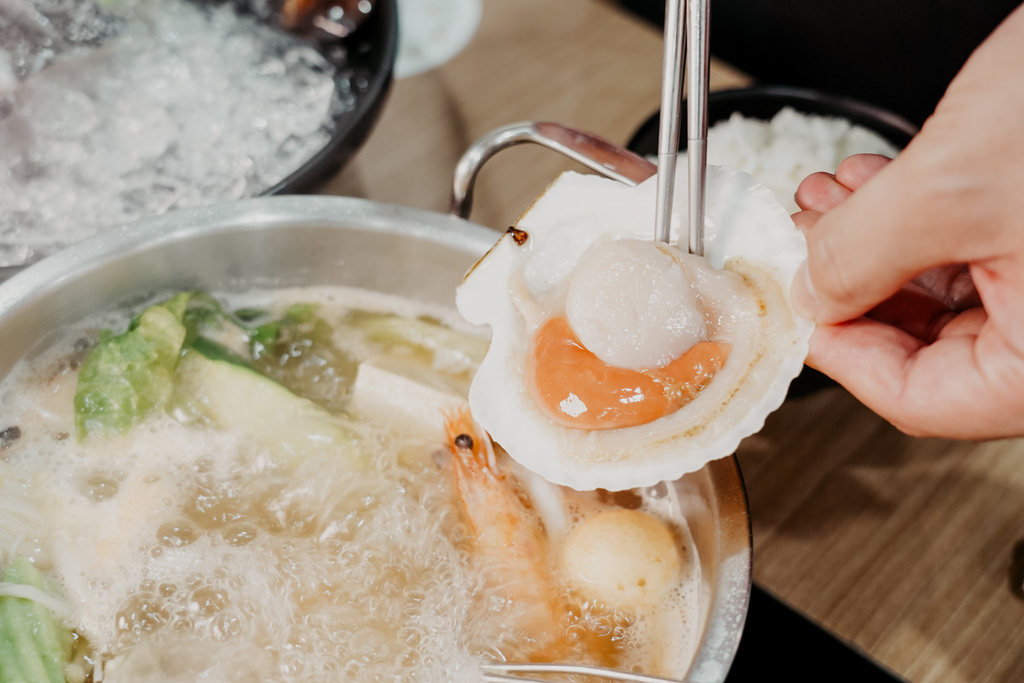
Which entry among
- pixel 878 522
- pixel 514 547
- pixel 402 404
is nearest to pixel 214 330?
pixel 402 404

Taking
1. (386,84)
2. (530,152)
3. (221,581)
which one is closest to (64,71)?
(386,84)

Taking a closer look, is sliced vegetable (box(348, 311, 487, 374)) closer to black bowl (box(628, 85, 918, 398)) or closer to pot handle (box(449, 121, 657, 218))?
pot handle (box(449, 121, 657, 218))

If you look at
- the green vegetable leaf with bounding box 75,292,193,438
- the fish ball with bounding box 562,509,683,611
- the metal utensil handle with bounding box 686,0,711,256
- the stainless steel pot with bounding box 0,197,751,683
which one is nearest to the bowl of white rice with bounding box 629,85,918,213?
the stainless steel pot with bounding box 0,197,751,683

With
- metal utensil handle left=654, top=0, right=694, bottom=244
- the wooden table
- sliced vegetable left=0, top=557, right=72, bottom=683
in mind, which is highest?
metal utensil handle left=654, top=0, right=694, bottom=244

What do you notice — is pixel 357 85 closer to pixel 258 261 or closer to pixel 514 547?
pixel 258 261

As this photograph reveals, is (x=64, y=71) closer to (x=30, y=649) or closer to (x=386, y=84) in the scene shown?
(x=386, y=84)

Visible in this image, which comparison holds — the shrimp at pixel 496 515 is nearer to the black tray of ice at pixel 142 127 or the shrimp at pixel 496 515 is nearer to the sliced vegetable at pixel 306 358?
the sliced vegetable at pixel 306 358
